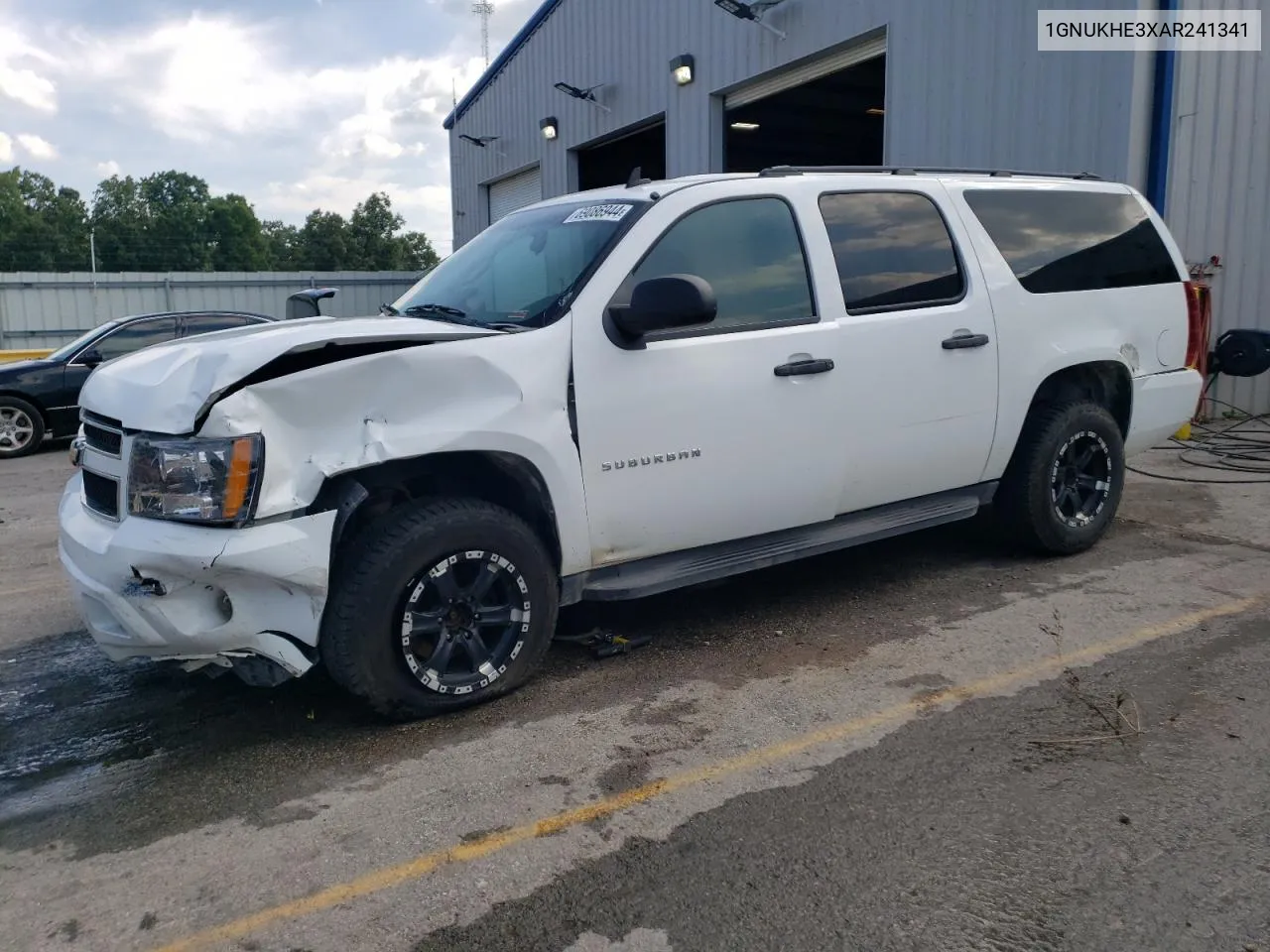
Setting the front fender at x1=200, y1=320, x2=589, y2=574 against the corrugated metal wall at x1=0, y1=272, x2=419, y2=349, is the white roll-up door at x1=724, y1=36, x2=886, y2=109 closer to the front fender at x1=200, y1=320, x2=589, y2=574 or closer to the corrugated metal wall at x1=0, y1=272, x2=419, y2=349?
the front fender at x1=200, y1=320, x2=589, y2=574

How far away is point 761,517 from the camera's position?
4.22 meters

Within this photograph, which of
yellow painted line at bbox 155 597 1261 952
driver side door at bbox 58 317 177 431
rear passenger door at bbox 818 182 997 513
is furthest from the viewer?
driver side door at bbox 58 317 177 431

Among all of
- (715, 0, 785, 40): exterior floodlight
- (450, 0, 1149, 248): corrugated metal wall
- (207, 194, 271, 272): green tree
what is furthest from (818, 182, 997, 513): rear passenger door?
(207, 194, 271, 272): green tree

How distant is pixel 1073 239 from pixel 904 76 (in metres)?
6.22

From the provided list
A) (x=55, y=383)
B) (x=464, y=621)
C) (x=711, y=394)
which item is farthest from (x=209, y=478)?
(x=55, y=383)

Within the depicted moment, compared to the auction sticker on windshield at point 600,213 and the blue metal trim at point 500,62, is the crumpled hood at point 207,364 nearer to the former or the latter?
the auction sticker on windshield at point 600,213

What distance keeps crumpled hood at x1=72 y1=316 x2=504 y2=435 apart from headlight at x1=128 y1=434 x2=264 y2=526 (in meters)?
0.08

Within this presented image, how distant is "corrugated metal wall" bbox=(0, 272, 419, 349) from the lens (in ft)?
67.4

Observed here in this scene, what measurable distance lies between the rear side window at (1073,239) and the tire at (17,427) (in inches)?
399

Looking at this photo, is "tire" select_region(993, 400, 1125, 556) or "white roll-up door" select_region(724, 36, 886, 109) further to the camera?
"white roll-up door" select_region(724, 36, 886, 109)

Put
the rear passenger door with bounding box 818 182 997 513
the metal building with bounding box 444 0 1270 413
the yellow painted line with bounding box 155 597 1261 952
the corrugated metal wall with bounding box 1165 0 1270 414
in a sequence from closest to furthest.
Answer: the yellow painted line with bounding box 155 597 1261 952, the rear passenger door with bounding box 818 182 997 513, the metal building with bounding box 444 0 1270 413, the corrugated metal wall with bounding box 1165 0 1270 414

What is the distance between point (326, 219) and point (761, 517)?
259 ft

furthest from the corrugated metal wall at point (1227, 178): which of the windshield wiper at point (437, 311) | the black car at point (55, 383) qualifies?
the black car at point (55, 383)

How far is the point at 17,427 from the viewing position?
10.9 metres
